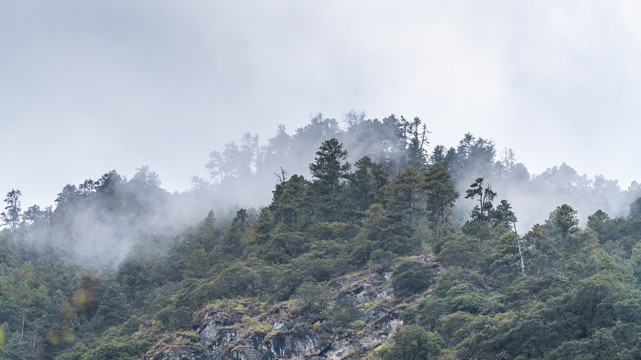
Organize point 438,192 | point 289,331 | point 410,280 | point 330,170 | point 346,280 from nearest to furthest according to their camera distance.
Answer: point 289,331
point 410,280
point 346,280
point 438,192
point 330,170

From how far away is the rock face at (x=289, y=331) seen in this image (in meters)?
48.0

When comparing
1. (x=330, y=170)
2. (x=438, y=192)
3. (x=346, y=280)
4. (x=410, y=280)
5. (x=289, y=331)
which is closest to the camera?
(x=289, y=331)

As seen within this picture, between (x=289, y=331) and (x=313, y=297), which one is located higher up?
(x=313, y=297)

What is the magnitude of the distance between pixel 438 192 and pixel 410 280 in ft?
48.5

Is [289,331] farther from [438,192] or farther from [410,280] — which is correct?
[438,192]

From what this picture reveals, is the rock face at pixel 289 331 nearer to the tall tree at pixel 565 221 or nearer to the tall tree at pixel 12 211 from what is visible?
the tall tree at pixel 565 221

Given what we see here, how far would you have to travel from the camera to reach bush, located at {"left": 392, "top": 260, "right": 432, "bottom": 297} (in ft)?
169

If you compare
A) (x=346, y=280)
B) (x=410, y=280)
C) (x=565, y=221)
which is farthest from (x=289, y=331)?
(x=565, y=221)

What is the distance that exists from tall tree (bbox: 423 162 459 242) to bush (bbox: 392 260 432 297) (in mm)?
10522

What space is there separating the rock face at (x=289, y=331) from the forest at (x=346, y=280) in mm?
150

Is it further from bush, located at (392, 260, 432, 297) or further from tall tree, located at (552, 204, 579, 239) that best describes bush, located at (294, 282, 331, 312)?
tall tree, located at (552, 204, 579, 239)

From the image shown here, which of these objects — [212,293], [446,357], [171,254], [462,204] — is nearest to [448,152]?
[462,204]

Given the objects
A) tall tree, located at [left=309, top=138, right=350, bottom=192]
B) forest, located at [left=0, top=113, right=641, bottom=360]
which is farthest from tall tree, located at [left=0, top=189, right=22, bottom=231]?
tall tree, located at [left=309, top=138, right=350, bottom=192]

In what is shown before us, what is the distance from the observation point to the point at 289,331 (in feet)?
163
